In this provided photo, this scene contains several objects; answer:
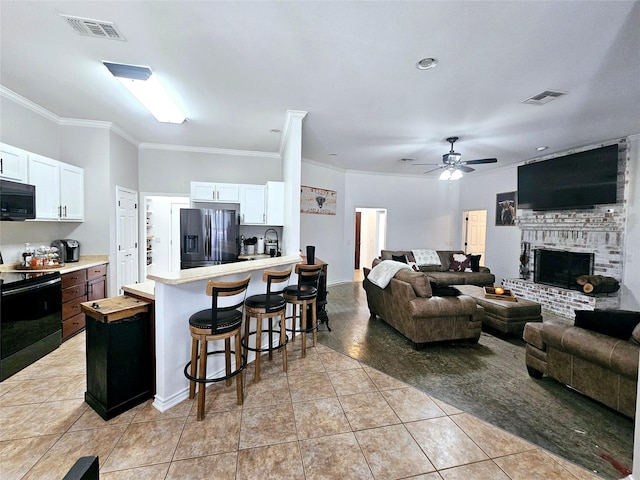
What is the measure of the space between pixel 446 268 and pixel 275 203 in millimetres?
4440

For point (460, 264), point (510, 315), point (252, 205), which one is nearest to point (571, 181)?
point (460, 264)

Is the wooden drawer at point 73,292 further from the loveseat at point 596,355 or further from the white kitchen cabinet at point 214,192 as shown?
the loveseat at point 596,355

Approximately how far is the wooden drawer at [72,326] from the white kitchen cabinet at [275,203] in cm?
282

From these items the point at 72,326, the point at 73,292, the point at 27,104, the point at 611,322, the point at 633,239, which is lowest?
the point at 72,326

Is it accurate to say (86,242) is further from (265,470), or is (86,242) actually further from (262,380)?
(265,470)

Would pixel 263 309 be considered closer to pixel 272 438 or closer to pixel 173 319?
pixel 173 319

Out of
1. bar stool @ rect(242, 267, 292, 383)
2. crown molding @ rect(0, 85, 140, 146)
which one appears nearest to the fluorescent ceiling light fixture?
crown molding @ rect(0, 85, 140, 146)

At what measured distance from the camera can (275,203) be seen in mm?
4688

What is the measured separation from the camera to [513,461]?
175cm

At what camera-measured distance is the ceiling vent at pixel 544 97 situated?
9.80 ft

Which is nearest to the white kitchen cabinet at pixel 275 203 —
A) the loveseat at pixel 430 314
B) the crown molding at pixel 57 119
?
the loveseat at pixel 430 314

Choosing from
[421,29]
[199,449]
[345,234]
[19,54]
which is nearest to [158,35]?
[19,54]

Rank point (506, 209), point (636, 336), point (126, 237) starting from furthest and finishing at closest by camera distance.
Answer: point (506, 209), point (126, 237), point (636, 336)

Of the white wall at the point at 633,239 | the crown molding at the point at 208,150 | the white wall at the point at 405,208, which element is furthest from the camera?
the white wall at the point at 405,208
